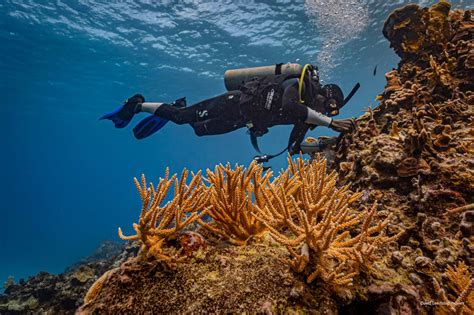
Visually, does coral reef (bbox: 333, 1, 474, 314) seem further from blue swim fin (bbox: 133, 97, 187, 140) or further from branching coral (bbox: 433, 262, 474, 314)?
blue swim fin (bbox: 133, 97, 187, 140)

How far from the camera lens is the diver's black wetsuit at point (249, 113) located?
5793 mm

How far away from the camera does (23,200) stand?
13712 cm

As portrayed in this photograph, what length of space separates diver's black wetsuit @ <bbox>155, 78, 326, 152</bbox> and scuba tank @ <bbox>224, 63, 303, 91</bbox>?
0.69 meters

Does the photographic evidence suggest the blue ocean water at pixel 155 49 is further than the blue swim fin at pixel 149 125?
Yes

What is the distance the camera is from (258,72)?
304 inches

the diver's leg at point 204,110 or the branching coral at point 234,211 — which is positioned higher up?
the diver's leg at point 204,110

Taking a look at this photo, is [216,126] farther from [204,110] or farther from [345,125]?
[345,125]

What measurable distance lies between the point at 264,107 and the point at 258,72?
5.90 feet

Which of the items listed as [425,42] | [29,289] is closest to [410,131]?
[425,42]

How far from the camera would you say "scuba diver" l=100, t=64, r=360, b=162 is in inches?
225

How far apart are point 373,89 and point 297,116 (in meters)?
50.4

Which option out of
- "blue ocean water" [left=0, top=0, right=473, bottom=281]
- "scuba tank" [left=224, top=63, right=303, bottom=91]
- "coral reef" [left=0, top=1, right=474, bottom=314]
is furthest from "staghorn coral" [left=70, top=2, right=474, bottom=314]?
"blue ocean water" [left=0, top=0, right=473, bottom=281]

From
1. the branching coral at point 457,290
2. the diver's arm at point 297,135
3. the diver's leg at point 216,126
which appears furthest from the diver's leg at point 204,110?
the branching coral at point 457,290

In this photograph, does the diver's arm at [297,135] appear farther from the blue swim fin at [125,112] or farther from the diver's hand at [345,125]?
the blue swim fin at [125,112]
